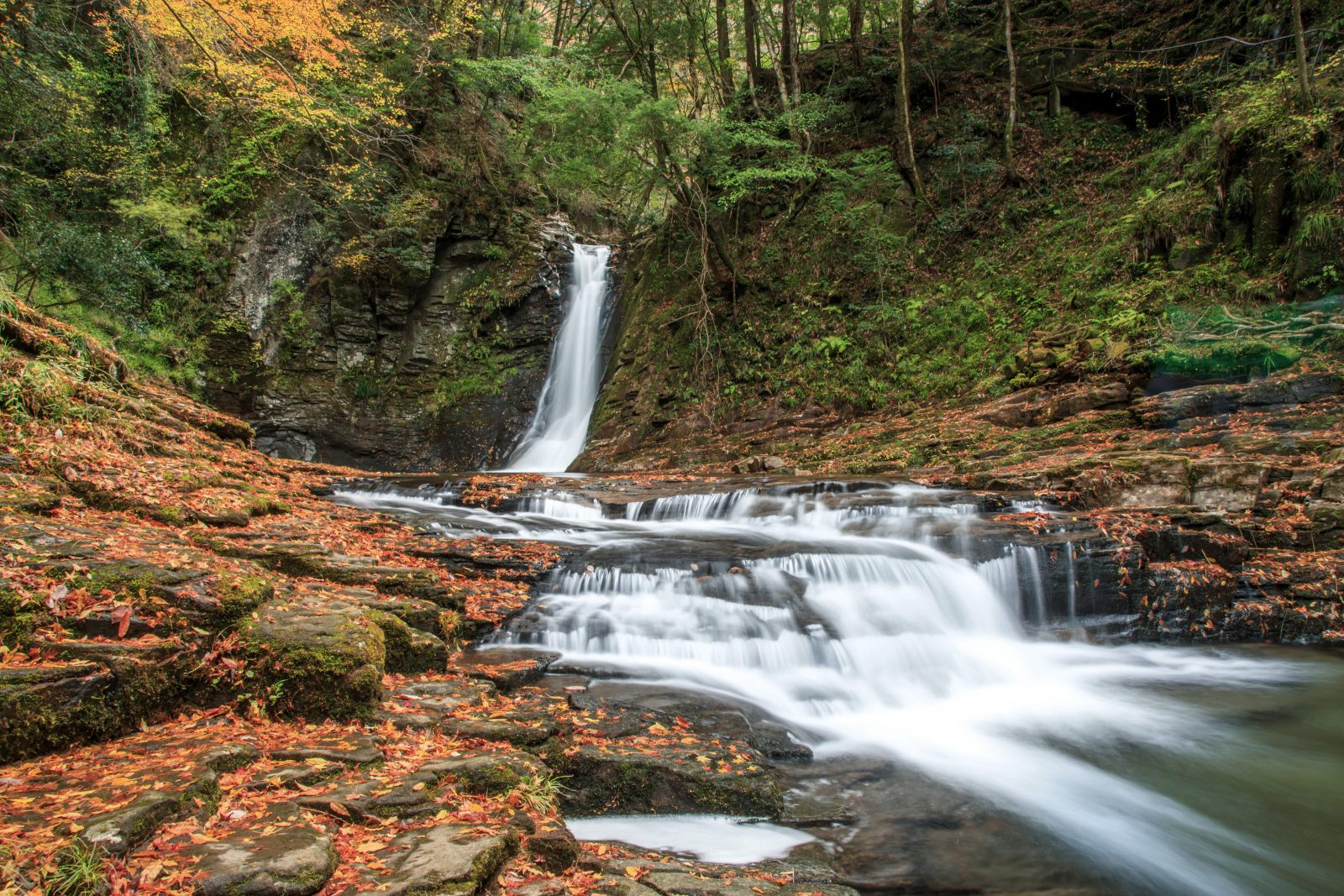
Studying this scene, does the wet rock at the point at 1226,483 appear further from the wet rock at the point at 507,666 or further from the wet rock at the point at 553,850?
the wet rock at the point at 553,850

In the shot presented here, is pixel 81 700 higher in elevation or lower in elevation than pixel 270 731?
higher

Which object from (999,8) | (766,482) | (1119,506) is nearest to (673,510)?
(766,482)

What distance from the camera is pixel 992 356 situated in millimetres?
12617

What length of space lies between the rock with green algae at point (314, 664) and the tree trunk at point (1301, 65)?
1300 cm

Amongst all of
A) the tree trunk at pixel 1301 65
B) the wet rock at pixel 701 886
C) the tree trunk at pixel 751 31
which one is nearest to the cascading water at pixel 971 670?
the wet rock at pixel 701 886

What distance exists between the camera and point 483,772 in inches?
122

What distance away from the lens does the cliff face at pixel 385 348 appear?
17.5m

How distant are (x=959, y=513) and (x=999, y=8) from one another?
16733 millimetres

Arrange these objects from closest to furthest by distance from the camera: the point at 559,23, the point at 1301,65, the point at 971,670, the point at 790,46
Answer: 1. the point at 971,670
2. the point at 1301,65
3. the point at 790,46
4. the point at 559,23

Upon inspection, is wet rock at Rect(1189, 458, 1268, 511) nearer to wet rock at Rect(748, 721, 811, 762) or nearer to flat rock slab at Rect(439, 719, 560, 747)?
wet rock at Rect(748, 721, 811, 762)

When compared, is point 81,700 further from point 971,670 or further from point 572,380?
point 572,380

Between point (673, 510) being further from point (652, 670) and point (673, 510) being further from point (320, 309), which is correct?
point (320, 309)

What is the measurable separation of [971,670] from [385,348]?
17068 mm

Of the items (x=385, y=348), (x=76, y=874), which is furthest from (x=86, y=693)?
(x=385, y=348)
